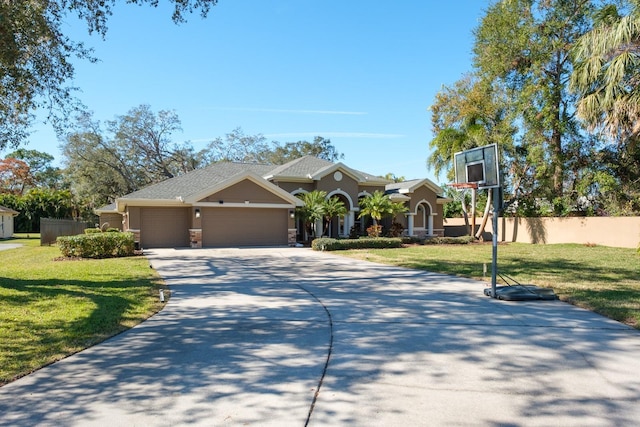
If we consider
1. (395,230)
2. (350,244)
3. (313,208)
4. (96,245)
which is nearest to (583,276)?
(350,244)

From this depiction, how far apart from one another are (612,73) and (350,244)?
1268cm

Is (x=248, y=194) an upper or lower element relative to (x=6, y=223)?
upper

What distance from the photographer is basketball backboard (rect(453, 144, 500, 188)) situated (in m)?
8.52

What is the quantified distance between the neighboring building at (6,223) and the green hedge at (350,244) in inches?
1266

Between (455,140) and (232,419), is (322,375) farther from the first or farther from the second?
(455,140)

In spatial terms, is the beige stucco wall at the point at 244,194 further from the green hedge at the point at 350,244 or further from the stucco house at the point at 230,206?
the green hedge at the point at 350,244

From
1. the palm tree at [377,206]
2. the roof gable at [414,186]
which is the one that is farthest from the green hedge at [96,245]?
the roof gable at [414,186]

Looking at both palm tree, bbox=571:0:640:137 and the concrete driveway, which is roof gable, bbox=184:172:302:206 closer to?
the concrete driveway

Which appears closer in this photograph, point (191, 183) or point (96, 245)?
point (96, 245)

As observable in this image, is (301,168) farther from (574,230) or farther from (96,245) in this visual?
(574,230)

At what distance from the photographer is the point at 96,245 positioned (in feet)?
55.9

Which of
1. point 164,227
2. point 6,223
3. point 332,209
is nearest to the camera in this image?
point 164,227

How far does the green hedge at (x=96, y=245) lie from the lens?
1684cm

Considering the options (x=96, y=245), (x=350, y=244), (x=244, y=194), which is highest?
(x=244, y=194)
